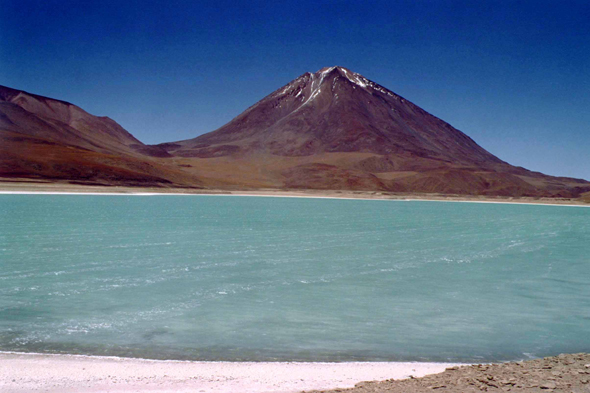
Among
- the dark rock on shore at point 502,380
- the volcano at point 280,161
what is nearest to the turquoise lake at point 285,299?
the dark rock on shore at point 502,380

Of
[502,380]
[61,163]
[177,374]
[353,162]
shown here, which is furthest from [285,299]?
[353,162]

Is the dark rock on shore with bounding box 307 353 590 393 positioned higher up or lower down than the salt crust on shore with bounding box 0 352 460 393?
higher up

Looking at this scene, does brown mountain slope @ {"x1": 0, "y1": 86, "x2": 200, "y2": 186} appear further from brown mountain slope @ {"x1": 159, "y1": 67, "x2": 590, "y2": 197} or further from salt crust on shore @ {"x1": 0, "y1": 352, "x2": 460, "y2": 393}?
salt crust on shore @ {"x1": 0, "y1": 352, "x2": 460, "y2": 393}

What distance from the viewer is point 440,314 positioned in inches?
394

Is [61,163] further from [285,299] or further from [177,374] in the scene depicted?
[177,374]

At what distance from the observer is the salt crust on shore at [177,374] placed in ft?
19.1

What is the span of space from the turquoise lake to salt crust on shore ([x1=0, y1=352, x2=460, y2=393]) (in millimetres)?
407

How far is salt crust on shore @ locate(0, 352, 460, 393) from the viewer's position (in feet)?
19.1

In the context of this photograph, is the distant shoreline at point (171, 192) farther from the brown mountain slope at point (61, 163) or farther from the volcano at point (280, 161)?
the volcano at point (280, 161)

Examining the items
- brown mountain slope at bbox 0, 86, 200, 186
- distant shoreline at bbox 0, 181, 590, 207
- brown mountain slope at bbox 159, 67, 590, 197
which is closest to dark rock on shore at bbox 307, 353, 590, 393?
distant shoreline at bbox 0, 181, 590, 207

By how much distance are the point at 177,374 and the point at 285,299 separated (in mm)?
4709

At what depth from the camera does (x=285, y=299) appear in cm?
1087

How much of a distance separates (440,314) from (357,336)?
7.96 feet

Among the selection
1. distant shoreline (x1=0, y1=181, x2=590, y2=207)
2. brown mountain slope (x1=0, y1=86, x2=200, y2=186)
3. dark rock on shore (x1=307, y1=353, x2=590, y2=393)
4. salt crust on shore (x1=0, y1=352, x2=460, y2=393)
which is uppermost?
brown mountain slope (x1=0, y1=86, x2=200, y2=186)
